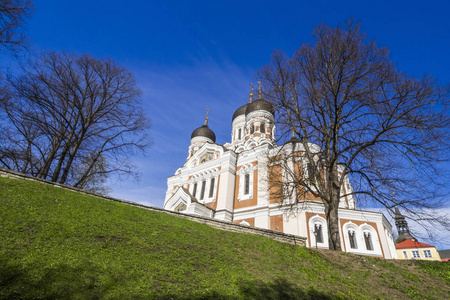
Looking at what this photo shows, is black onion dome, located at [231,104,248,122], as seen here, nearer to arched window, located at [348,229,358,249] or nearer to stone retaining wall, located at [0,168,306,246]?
arched window, located at [348,229,358,249]

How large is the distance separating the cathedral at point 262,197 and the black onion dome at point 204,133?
4356 mm

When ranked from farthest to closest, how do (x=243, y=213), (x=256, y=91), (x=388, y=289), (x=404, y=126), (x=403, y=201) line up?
(x=243, y=213)
(x=256, y=91)
(x=404, y=126)
(x=403, y=201)
(x=388, y=289)

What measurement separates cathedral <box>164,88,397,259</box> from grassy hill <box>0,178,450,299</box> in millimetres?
4277

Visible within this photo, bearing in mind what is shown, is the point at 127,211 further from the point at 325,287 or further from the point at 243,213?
the point at 243,213

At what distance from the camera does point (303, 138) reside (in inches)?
424

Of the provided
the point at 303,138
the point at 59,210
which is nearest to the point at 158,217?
the point at 59,210

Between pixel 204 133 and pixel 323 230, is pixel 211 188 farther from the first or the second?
pixel 204 133

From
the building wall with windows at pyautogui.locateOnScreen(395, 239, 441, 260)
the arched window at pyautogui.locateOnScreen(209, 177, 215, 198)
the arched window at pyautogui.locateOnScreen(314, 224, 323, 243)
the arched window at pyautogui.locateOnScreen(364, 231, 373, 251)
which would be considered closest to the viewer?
the arched window at pyautogui.locateOnScreen(314, 224, 323, 243)

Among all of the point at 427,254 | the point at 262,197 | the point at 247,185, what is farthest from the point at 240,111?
the point at 427,254

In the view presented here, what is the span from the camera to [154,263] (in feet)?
17.4

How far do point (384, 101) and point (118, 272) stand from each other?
9794 mm

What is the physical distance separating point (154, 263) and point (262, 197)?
15.5 meters


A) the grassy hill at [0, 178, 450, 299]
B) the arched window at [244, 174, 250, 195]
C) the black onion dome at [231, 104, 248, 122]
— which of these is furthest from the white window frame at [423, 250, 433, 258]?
the grassy hill at [0, 178, 450, 299]

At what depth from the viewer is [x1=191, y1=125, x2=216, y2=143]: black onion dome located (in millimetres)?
34619
